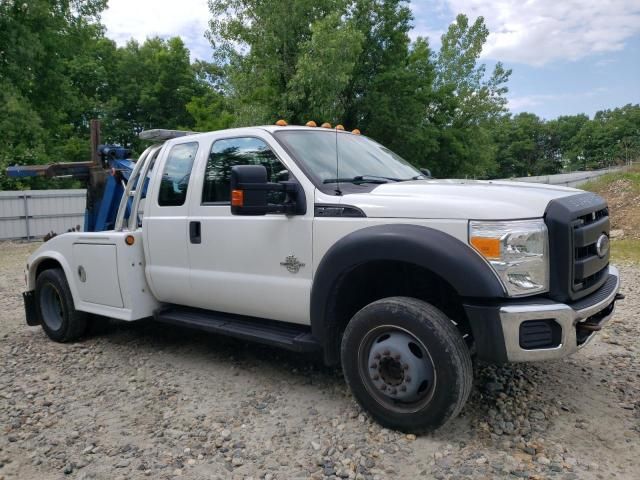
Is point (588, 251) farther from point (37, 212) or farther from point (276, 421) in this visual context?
point (37, 212)

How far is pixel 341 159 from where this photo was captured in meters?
4.16

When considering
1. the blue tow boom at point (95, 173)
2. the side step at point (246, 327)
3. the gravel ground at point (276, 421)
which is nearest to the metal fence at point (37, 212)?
the blue tow boom at point (95, 173)

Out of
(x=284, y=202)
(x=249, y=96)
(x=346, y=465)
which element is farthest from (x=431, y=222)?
(x=249, y=96)

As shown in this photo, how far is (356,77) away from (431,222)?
60.9 feet

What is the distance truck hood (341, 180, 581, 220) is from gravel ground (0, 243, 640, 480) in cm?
136

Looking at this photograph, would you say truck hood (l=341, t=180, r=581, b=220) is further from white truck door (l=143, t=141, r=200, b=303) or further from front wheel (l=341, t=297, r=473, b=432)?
white truck door (l=143, t=141, r=200, b=303)

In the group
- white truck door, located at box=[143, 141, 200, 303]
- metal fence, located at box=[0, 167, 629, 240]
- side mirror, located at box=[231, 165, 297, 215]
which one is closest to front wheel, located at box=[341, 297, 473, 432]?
side mirror, located at box=[231, 165, 297, 215]

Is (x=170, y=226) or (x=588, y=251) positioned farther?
(x=170, y=226)

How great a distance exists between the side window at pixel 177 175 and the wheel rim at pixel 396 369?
2126 millimetres

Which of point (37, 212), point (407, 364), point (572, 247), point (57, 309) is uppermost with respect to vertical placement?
point (572, 247)

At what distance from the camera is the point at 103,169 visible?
6164 mm

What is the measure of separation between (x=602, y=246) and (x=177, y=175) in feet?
11.0

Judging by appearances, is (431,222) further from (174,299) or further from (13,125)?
(13,125)

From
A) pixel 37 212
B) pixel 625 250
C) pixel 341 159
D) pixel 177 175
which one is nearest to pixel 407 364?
pixel 341 159
